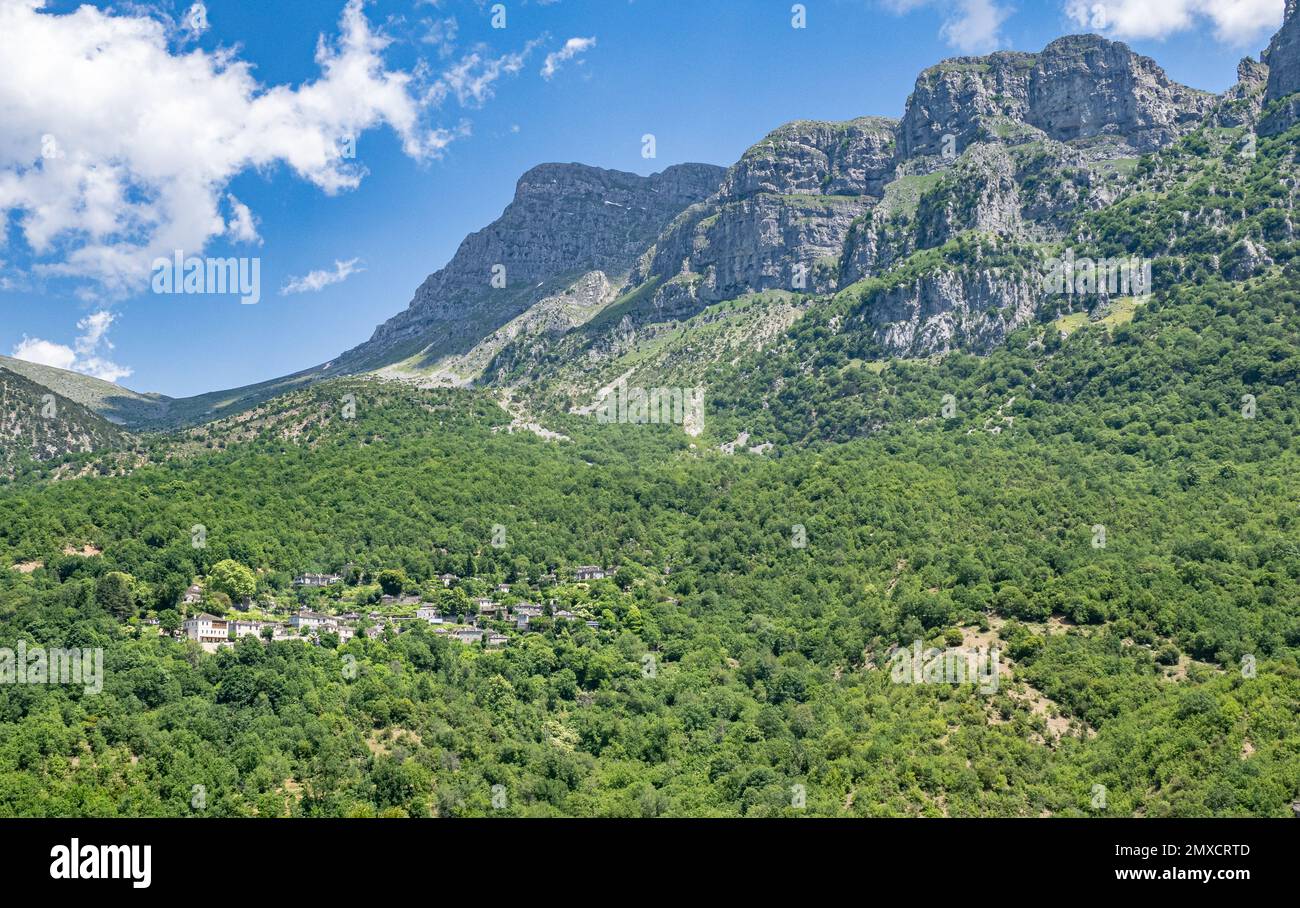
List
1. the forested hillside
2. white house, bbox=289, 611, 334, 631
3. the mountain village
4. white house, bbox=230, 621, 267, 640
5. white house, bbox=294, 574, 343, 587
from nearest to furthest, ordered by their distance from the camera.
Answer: the forested hillside → the mountain village → white house, bbox=230, 621, 267, 640 → white house, bbox=289, 611, 334, 631 → white house, bbox=294, 574, 343, 587

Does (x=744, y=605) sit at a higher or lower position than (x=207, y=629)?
higher

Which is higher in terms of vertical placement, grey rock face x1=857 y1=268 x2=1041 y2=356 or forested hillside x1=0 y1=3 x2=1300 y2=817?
grey rock face x1=857 y1=268 x2=1041 y2=356

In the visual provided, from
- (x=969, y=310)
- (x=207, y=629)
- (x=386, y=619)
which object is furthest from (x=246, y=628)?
(x=969, y=310)

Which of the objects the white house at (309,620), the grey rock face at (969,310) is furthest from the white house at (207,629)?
the grey rock face at (969,310)

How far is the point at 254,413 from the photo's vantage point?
656 feet

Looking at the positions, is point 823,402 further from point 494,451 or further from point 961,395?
point 494,451

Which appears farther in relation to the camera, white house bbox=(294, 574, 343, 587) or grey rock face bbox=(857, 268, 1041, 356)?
grey rock face bbox=(857, 268, 1041, 356)

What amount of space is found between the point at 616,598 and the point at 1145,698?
Result: 5259 centimetres

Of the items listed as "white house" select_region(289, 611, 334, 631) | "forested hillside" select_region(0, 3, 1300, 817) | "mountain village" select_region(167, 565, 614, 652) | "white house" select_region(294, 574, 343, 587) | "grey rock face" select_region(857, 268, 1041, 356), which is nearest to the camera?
"forested hillside" select_region(0, 3, 1300, 817)

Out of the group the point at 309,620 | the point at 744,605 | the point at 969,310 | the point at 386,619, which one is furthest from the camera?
the point at 969,310

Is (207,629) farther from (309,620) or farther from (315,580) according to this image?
(315,580)

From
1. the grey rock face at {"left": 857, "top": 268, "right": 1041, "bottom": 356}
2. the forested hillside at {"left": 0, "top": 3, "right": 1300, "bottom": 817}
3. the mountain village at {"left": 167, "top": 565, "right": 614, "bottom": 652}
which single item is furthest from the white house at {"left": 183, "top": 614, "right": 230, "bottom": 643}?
the grey rock face at {"left": 857, "top": 268, "right": 1041, "bottom": 356}

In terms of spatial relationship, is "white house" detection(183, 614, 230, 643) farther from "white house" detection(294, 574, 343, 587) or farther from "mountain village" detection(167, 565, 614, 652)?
"white house" detection(294, 574, 343, 587)

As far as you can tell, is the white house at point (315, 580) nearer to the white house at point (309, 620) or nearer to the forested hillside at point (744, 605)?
the forested hillside at point (744, 605)
